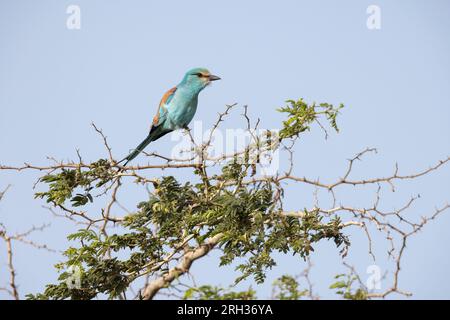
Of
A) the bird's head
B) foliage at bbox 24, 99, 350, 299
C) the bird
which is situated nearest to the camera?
foliage at bbox 24, 99, 350, 299

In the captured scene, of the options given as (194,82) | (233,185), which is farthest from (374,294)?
(194,82)

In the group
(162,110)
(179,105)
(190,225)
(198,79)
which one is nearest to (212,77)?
(198,79)

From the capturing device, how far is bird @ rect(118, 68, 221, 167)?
7.51 metres

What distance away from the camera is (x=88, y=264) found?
4914 millimetres

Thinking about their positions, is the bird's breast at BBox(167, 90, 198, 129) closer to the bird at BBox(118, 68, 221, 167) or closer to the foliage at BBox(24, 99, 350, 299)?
the bird at BBox(118, 68, 221, 167)

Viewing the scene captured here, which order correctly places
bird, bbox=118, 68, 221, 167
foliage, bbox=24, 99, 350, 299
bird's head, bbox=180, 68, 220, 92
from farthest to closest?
bird's head, bbox=180, 68, 220, 92 < bird, bbox=118, 68, 221, 167 < foliage, bbox=24, 99, 350, 299

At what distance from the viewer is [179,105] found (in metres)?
7.55

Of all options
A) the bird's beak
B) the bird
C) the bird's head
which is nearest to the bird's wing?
the bird

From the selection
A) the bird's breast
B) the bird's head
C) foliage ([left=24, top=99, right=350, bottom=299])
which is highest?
the bird's head

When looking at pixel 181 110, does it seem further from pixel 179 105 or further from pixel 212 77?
pixel 212 77

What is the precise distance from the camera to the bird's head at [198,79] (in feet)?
25.4

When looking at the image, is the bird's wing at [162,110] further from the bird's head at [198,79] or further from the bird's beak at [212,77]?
the bird's beak at [212,77]

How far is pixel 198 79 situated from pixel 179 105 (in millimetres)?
413
